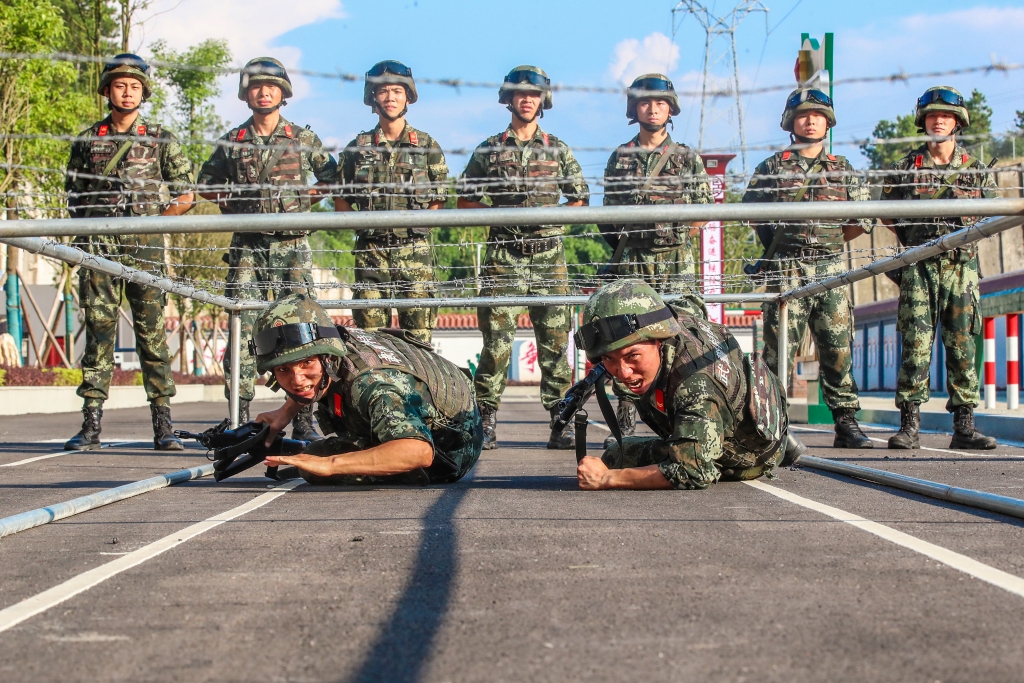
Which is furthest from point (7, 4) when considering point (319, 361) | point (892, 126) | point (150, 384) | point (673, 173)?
point (892, 126)

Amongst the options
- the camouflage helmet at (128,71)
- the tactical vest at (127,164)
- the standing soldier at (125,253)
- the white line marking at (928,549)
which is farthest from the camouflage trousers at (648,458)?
the camouflage helmet at (128,71)

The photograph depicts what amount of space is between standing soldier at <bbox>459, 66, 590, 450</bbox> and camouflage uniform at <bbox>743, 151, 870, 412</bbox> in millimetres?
1610

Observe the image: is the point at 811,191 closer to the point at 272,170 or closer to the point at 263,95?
the point at 272,170

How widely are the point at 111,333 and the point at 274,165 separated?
1877 mm

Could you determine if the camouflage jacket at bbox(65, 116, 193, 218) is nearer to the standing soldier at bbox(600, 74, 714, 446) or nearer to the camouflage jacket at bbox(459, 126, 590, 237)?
the camouflage jacket at bbox(459, 126, 590, 237)

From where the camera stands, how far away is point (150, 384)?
9039mm

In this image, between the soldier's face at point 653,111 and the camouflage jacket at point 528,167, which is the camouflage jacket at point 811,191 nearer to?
the soldier's face at point 653,111

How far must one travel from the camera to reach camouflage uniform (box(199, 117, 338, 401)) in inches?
356

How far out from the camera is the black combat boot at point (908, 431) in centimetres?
852

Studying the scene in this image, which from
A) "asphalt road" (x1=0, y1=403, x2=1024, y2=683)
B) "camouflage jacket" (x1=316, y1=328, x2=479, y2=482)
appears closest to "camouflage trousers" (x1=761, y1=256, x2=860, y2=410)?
"camouflage jacket" (x1=316, y1=328, x2=479, y2=482)

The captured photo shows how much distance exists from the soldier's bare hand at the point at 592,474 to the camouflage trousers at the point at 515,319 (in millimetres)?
3860

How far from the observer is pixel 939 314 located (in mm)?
8672

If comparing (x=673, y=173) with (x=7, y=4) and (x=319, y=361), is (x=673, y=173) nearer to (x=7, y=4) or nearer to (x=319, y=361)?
(x=319, y=361)

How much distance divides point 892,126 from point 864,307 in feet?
159
